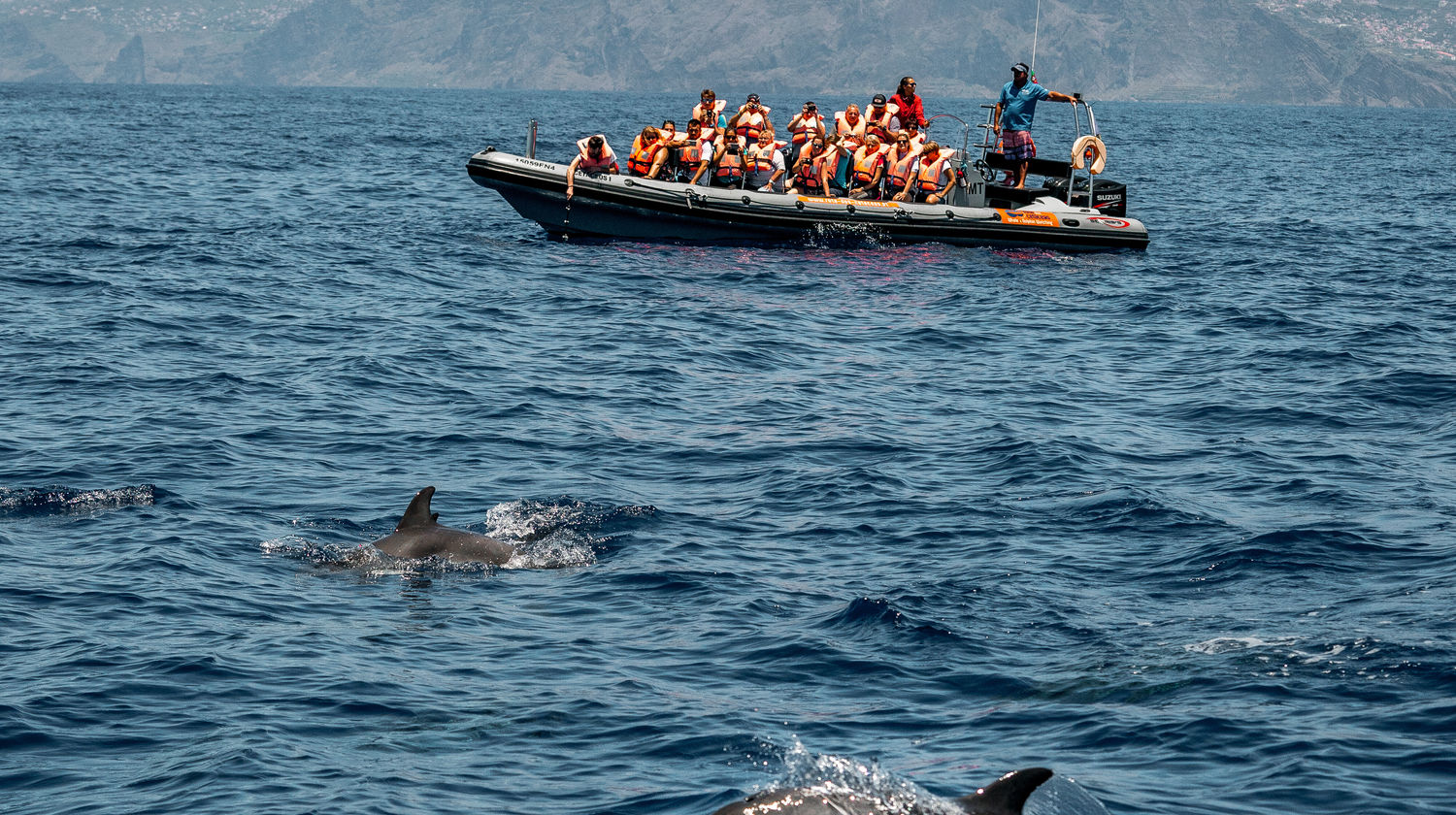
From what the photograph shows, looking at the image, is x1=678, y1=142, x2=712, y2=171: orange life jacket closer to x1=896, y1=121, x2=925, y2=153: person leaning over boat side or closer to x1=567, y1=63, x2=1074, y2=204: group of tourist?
x1=567, y1=63, x2=1074, y2=204: group of tourist

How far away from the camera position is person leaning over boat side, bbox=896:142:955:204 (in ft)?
89.2

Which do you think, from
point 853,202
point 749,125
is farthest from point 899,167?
point 749,125

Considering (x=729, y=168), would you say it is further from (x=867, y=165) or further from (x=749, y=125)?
(x=867, y=165)

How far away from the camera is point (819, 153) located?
27.3 metres

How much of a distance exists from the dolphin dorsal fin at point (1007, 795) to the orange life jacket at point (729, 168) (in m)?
21.5

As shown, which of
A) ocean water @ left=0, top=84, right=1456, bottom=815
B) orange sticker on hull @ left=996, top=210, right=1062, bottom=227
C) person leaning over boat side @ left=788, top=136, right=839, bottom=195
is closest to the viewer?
ocean water @ left=0, top=84, right=1456, bottom=815

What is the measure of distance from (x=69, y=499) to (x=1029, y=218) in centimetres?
1847

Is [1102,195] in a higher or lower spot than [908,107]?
lower

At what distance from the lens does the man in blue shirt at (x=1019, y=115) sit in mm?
25422

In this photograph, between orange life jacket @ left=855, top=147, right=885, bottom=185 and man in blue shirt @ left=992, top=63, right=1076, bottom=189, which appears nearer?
man in blue shirt @ left=992, top=63, right=1076, bottom=189

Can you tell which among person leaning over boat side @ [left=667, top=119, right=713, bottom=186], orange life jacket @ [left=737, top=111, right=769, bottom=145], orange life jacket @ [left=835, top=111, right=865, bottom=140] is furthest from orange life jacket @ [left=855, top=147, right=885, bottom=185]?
person leaning over boat side @ [left=667, top=119, right=713, bottom=186]

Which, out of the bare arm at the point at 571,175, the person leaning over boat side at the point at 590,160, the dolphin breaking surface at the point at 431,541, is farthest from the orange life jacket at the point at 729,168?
the dolphin breaking surface at the point at 431,541

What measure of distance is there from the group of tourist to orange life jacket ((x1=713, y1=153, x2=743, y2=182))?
17mm

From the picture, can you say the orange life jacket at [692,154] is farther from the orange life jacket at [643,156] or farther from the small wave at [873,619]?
the small wave at [873,619]
